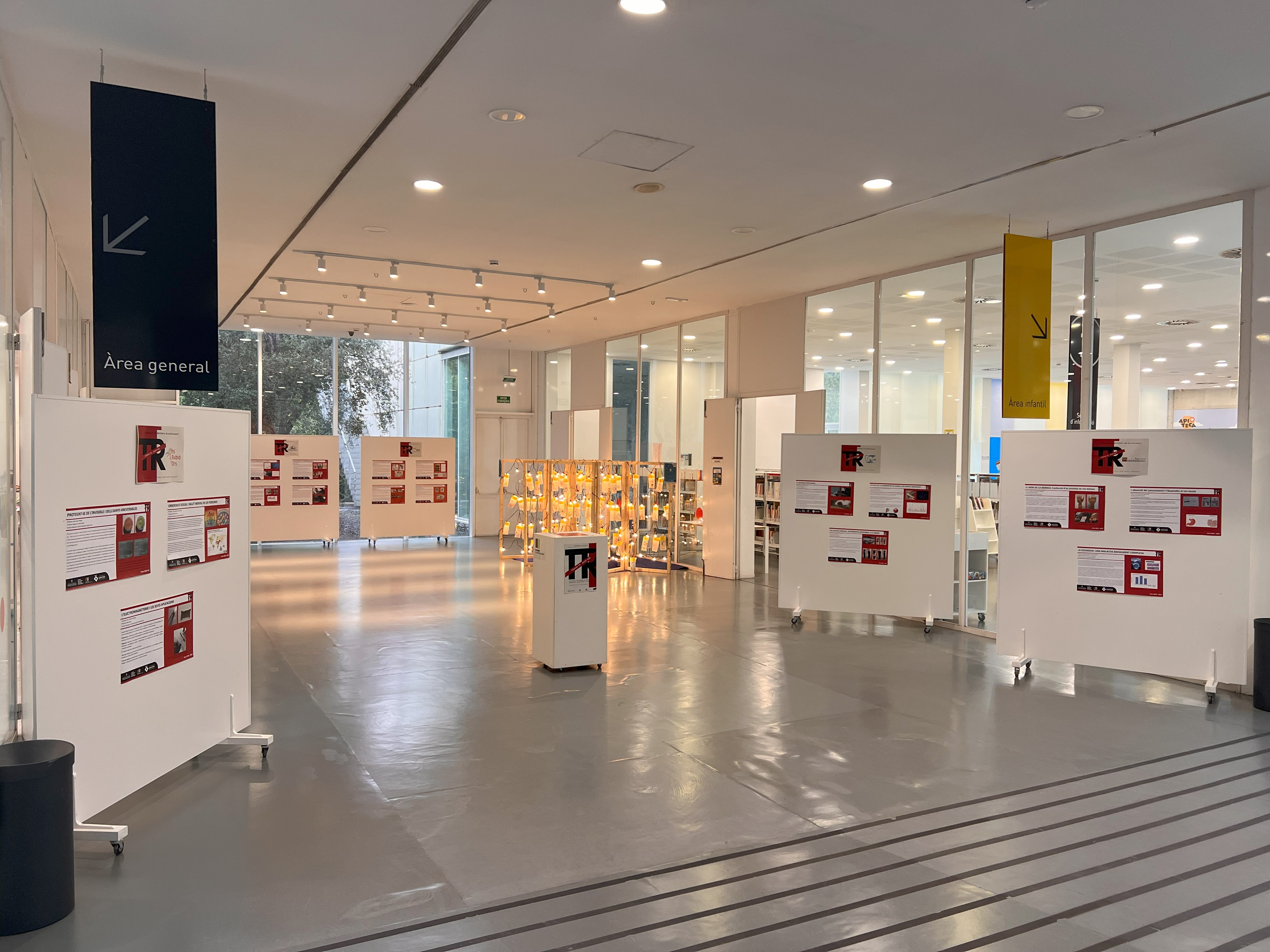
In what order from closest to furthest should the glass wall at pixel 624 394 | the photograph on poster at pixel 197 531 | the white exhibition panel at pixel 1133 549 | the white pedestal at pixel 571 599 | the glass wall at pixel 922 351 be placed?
the photograph on poster at pixel 197 531 < the white exhibition panel at pixel 1133 549 < the white pedestal at pixel 571 599 < the glass wall at pixel 922 351 < the glass wall at pixel 624 394

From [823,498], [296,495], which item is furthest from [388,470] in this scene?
[823,498]

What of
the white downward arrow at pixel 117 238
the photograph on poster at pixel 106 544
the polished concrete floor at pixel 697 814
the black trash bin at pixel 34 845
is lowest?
the polished concrete floor at pixel 697 814

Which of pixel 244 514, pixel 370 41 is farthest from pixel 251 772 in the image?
pixel 370 41

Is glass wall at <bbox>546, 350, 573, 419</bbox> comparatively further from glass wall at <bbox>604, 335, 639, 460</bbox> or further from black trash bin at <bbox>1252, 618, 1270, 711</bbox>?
black trash bin at <bbox>1252, 618, 1270, 711</bbox>

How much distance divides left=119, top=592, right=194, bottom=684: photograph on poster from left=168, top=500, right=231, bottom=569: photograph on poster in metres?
0.21

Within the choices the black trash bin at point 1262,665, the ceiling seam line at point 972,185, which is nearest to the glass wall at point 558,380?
the ceiling seam line at point 972,185

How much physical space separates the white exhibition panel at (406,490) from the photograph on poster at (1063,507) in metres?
11.4

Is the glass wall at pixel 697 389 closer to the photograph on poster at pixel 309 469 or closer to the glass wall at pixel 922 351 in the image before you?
the glass wall at pixel 922 351

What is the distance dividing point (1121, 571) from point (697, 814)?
4412 mm

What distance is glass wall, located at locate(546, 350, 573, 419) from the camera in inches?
682

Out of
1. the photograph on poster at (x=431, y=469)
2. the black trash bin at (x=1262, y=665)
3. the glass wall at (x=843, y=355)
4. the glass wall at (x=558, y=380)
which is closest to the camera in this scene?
the black trash bin at (x=1262, y=665)

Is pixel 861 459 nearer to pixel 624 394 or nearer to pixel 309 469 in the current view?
pixel 624 394

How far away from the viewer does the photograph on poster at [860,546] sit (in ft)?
28.2

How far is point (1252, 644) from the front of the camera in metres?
6.32
